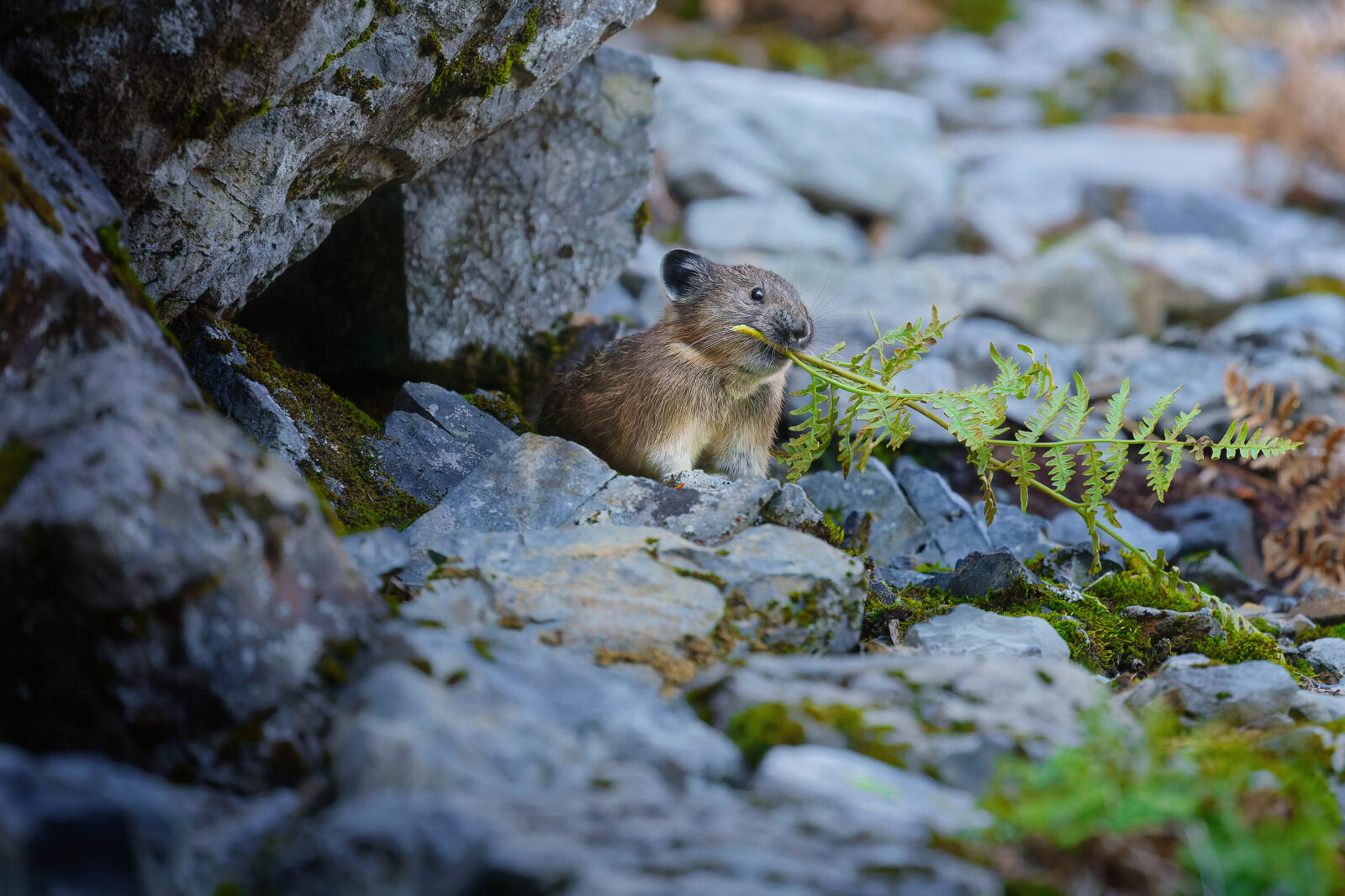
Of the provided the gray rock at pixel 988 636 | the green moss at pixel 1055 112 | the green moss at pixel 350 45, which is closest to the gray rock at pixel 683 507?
the gray rock at pixel 988 636

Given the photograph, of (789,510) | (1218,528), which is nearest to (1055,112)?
(1218,528)

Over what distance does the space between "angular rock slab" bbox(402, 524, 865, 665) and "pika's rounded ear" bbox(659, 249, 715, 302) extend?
3.31 metres

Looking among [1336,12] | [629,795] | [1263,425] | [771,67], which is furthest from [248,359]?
[1336,12]

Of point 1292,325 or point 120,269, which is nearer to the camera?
point 120,269

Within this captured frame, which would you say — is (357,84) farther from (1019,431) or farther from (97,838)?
(97,838)

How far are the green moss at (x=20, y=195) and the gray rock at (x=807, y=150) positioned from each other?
12.4m

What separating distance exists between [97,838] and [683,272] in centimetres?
577

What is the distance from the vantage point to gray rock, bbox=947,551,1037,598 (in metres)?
5.65

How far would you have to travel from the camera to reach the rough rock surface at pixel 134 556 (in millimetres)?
2822

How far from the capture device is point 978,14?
27688mm

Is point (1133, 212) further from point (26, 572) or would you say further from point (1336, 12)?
point (26, 572)

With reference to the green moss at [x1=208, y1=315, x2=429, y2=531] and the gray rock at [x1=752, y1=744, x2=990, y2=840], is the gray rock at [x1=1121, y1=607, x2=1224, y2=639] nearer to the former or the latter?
the gray rock at [x1=752, y1=744, x2=990, y2=840]

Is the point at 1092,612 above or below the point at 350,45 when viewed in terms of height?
below

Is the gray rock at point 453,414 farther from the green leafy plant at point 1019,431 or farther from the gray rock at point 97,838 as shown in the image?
the gray rock at point 97,838
